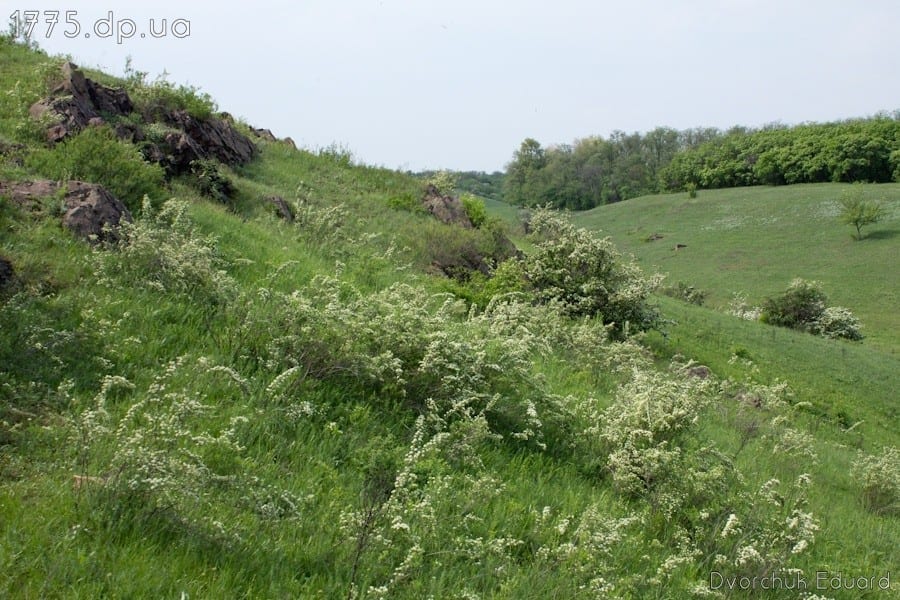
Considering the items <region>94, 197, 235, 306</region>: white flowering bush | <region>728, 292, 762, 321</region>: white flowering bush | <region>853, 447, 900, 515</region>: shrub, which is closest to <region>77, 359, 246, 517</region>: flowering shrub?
<region>94, 197, 235, 306</region>: white flowering bush

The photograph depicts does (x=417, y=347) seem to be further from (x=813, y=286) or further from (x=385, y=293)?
(x=813, y=286)

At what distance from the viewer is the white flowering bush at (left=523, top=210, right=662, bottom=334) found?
15523mm

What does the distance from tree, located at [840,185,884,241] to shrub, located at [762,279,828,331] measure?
32161 mm

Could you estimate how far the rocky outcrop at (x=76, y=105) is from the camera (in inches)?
371

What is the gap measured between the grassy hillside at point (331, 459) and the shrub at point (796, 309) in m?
25.1

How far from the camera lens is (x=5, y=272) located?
5184 mm

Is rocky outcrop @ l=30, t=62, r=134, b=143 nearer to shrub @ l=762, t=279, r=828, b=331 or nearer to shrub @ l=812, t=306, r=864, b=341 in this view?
shrub @ l=762, t=279, r=828, b=331

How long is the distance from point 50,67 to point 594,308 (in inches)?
446

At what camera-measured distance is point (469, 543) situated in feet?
12.1

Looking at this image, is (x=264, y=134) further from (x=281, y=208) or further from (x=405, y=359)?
(x=405, y=359)

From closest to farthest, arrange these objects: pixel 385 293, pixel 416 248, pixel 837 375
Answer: pixel 385 293
pixel 416 248
pixel 837 375

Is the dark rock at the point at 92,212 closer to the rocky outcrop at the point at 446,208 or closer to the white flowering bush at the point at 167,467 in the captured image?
the white flowering bush at the point at 167,467

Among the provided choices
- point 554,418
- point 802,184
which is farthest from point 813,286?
point 802,184

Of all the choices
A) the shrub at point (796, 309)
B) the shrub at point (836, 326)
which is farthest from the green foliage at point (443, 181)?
the shrub at point (836, 326)
